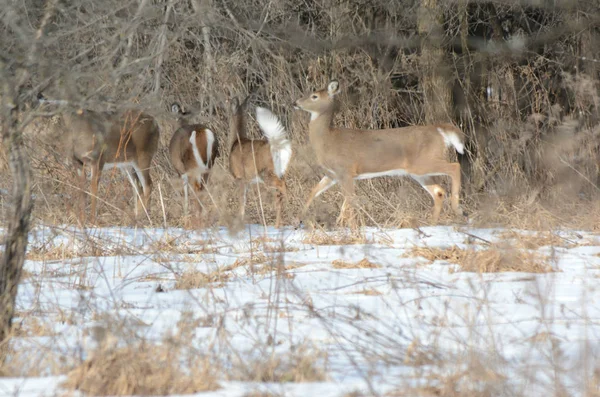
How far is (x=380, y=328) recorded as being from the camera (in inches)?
155

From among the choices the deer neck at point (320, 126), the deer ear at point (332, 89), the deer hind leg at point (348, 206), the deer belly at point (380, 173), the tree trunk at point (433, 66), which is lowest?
the deer hind leg at point (348, 206)

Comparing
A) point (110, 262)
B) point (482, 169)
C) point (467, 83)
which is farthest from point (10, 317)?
point (467, 83)

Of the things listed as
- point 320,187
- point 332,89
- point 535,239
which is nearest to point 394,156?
point 320,187

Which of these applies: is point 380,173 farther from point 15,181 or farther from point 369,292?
point 15,181

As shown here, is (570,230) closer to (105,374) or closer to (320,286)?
(320,286)

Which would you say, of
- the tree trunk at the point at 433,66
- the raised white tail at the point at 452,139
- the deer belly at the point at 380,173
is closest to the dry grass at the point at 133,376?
the deer belly at the point at 380,173

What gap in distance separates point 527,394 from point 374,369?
0.53 meters

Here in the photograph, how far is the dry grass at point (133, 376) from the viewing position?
2.96m

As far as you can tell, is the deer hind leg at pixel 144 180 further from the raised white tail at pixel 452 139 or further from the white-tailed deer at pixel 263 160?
the raised white tail at pixel 452 139

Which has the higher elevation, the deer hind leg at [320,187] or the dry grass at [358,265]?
the deer hind leg at [320,187]

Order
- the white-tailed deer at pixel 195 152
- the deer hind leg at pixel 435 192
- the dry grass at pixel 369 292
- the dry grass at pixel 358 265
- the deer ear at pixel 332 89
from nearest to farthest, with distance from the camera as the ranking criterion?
1. the dry grass at pixel 369 292
2. the dry grass at pixel 358 265
3. the deer hind leg at pixel 435 192
4. the white-tailed deer at pixel 195 152
5. the deer ear at pixel 332 89

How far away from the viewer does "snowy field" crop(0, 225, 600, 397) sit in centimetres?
306

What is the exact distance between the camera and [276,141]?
848cm

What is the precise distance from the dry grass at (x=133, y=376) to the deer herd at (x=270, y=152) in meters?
5.75
